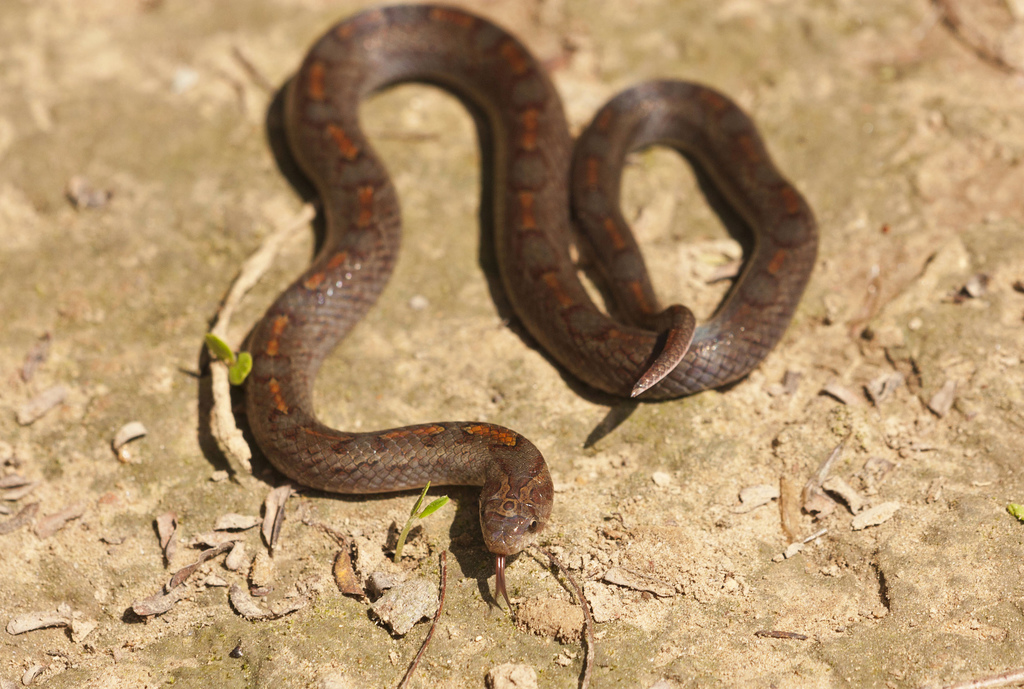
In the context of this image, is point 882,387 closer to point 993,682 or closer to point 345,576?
point 993,682

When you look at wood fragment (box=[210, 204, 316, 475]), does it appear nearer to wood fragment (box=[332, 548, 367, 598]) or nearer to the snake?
the snake

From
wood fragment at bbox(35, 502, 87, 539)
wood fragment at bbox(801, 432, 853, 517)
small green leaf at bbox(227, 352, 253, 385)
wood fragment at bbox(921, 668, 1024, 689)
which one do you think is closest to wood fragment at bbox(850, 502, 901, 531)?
wood fragment at bbox(801, 432, 853, 517)

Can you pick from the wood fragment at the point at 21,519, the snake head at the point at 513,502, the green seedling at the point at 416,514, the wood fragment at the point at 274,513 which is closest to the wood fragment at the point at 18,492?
the wood fragment at the point at 21,519

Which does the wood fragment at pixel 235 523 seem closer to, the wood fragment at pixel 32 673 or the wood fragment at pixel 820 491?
the wood fragment at pixel 32 673

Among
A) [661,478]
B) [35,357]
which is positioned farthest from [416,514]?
[35,357]

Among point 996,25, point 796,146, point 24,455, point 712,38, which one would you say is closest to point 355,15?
point 712,38
